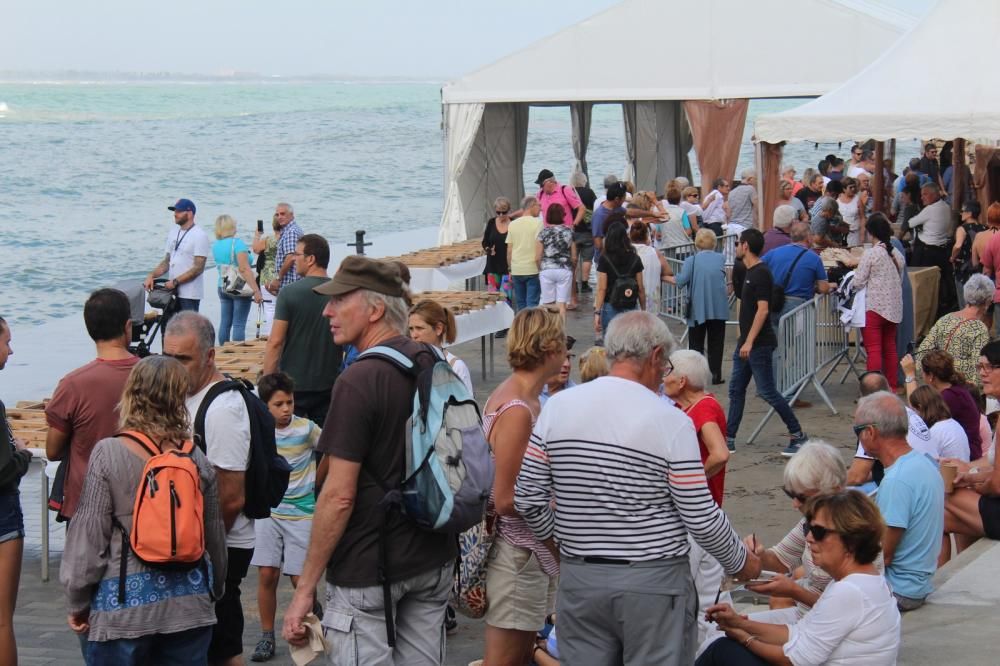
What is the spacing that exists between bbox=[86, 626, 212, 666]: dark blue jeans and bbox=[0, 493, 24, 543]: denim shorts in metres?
1.01

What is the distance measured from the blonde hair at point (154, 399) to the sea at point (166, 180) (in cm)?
1008

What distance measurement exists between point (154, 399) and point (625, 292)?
791 cm

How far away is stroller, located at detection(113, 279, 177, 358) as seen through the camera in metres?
10.1

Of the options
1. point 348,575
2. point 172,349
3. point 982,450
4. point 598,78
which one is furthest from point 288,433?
point 598,78

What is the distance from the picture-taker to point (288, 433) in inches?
236

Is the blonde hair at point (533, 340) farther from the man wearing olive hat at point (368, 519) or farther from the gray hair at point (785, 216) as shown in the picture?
the gray hair at point (785, 216)

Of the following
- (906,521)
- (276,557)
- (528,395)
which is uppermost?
(528,395)

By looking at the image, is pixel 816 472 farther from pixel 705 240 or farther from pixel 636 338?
pixel 705 240

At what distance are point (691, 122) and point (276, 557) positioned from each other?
1807cm

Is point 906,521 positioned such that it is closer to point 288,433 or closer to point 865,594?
point 865,594

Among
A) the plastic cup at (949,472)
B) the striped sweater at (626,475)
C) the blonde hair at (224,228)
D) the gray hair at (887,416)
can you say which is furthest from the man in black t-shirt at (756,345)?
the blonde hair at (224,228)

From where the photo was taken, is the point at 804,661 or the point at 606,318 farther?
the point at 606,318

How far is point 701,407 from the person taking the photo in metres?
5.67

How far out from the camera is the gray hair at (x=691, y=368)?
5797 mm
